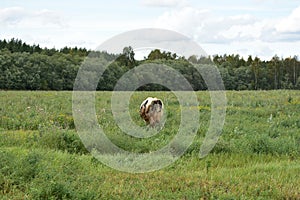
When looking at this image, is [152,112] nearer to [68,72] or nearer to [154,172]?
[154,172]

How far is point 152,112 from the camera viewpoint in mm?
15016

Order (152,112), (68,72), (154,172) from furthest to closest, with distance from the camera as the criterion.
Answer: (68,72)
(152,112)
(154,172)

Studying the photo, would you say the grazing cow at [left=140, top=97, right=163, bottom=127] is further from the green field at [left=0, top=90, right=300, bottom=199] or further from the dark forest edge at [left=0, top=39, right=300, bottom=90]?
the dark forest edge at [left=0, top=39, right=300, bottom=90]

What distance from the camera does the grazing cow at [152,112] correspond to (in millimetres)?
15000

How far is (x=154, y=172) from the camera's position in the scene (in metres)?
9.51

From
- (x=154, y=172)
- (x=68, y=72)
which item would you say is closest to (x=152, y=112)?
(x=154, y=172)

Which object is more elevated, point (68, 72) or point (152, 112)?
point (68, 72)

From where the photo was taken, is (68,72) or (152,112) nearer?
(152,112)

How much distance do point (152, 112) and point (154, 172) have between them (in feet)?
18.4

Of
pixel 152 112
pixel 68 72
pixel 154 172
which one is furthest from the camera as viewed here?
pixel 68 72

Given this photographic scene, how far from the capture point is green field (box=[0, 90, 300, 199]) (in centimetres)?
773

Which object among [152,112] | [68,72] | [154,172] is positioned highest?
[68,72]

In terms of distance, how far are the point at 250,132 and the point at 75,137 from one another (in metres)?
6.12

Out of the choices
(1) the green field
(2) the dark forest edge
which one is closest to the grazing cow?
(1) the green field
